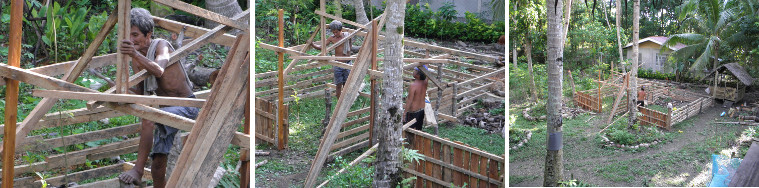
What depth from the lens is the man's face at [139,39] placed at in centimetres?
293

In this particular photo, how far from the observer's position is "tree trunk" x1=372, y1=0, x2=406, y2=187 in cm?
331

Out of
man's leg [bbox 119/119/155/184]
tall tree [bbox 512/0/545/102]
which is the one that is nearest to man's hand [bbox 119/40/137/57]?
man's leg [bbox 119/119/155/184]

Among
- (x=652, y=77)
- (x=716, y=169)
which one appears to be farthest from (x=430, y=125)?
(x=652, y=77)

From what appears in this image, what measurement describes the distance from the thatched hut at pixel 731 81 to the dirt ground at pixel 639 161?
13 centimetres

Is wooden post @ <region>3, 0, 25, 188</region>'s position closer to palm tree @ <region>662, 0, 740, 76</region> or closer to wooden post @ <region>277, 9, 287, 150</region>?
wooden post @ <region>277, 9, 287, 150</region>

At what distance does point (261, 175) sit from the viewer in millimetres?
3387

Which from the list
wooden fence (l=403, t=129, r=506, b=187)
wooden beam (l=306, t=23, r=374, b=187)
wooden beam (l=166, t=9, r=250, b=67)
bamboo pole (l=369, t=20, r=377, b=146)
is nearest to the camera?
wooden beam (l=166, t=9, r=250, b=67)

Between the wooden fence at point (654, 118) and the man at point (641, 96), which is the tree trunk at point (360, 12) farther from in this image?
the man at point (641, 96)

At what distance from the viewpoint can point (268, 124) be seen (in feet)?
11.9

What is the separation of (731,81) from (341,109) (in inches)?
126

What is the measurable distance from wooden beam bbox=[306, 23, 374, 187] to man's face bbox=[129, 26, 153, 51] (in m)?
1.13

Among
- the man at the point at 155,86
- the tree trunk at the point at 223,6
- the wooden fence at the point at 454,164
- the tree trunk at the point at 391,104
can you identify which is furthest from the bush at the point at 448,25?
the tree trunk at the point at 223,6

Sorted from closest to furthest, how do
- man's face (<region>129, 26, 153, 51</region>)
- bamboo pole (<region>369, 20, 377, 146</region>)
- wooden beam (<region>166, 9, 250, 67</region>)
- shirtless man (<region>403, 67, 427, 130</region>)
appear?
wooden beam (<region>166, 9, 250, 67</region>) → man's face (<region>129, 26, 153, 51</region>) → shirtless man (<region>403, 67, 427, 130</region>) → bamboo pole (<region>369, 20, 377, 146</region>)

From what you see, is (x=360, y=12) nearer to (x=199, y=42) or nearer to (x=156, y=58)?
(x=199, y=42)
